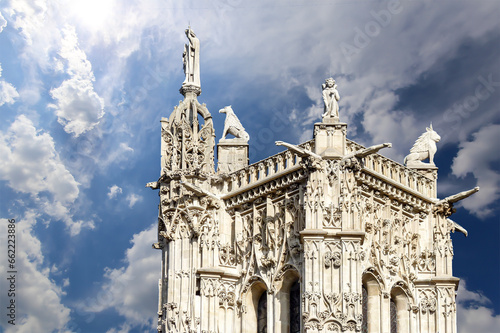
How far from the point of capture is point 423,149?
5612 centimetres

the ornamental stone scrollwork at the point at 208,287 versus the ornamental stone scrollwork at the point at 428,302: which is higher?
the ornamental stone scrollwork at the point at 208,287

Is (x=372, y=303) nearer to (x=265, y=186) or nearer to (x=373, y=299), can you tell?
(x=373, y=299)

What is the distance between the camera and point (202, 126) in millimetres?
54594

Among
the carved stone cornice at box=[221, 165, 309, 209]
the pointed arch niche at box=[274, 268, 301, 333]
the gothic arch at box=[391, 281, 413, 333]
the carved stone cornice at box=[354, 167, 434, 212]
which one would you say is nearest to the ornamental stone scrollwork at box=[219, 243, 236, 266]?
the carved stone cornice at box=[221, 165, 309, 209]

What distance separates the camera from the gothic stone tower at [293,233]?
165 ft

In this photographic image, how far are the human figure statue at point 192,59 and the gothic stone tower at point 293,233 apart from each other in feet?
1.21

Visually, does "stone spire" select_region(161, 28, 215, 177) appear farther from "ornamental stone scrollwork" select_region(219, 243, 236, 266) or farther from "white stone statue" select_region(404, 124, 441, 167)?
"white stone statue" select_region(404, 124, 441, 167)

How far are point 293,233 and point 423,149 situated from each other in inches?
290

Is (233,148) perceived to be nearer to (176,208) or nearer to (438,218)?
(176,208)

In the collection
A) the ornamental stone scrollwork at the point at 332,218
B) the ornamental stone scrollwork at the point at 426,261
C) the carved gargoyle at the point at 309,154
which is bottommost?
the ornamental stone scrollwork at the point at 426,261

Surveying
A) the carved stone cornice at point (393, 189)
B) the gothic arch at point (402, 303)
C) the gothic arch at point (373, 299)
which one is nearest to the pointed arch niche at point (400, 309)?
the gothic arch at point (402, 303)

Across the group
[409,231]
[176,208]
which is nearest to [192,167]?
[176,208]

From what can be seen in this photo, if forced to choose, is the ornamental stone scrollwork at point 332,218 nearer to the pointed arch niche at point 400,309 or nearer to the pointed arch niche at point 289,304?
the pointed arch niche at point 289,304

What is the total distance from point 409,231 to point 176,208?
8040 millimetres
